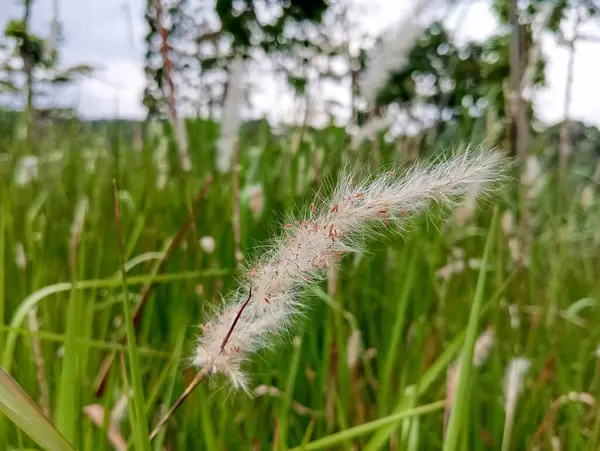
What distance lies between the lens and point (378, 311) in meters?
1.25

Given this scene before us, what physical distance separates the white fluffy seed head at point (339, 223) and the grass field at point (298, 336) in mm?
39

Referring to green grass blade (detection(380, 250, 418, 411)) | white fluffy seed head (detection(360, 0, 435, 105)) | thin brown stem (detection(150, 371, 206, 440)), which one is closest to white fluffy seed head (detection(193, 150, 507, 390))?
thin brown stem (detection(150, 371, 206, 440))

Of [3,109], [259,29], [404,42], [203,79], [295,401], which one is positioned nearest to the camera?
[295,401]

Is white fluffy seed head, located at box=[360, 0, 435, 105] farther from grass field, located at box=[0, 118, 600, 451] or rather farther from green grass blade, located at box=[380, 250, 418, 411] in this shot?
green grass blade, located at box=[380, 250, 418, 411]

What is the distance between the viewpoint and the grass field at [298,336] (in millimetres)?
576

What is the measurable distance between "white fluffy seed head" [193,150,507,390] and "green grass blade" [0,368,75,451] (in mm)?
99

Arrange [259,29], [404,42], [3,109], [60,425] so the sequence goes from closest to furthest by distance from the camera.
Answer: [60,425], [404,42], [3,109], [259,29]

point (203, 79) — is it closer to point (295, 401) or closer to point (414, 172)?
point (295, 401)

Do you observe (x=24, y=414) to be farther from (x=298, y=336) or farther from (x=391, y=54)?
(x=391, y=54)

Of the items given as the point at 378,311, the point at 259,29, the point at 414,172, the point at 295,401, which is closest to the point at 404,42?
the point at 378,311

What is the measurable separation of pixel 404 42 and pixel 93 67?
0.62 meters

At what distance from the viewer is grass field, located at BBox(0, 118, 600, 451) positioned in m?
0.58

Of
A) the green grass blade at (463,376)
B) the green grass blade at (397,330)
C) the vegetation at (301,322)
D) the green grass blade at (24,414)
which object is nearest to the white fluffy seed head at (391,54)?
the vegetation at (301,322)

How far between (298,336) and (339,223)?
543mm
